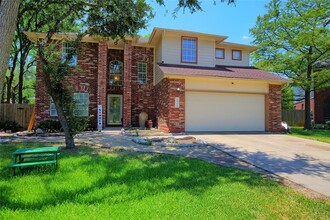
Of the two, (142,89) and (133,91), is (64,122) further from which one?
(142,89)

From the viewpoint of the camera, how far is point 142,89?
16.3 meters

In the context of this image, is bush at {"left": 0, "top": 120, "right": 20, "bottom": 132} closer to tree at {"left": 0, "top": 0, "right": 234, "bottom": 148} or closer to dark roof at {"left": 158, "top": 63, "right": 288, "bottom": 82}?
tree at {"left": 0, "top": 0, "right": 234, "bottom": 148}

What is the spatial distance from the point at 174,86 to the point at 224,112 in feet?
11.9

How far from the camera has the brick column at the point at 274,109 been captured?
14.1 metres

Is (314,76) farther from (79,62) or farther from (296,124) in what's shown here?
(79,62)

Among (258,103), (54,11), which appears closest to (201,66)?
(258,103)

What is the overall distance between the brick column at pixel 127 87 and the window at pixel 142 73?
55.0 inches

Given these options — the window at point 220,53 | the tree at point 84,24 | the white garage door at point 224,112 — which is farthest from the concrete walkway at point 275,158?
the window at point 220,53

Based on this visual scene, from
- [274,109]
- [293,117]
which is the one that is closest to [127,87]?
[274,109]

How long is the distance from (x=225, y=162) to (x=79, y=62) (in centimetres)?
1215

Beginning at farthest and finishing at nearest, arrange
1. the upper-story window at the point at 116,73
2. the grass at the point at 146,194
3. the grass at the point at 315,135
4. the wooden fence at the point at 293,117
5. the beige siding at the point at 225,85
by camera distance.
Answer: the wooden fence at the point at 293,117
the upper-story window at the point at 116,73
the beige siding at the point at 225,85
the grass at the point at 315,135
the grass at the point at 146,194

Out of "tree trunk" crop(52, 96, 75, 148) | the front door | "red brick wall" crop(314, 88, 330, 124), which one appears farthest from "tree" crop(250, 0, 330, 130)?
"tree trunk" crop(52, 96, 75, 148)

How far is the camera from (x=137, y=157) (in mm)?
6895

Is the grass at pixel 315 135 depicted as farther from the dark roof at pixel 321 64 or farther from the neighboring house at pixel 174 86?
the dark roof at pixel 321 64
